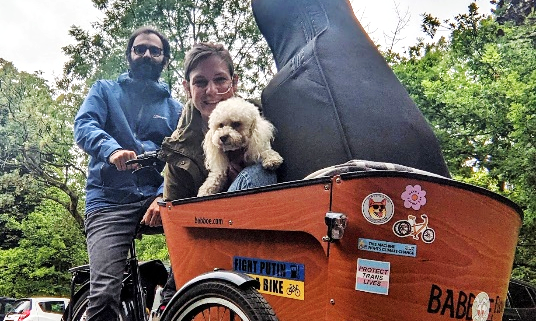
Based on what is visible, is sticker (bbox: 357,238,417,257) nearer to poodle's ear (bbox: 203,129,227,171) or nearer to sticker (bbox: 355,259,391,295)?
sticker (bbox: 355,259,391,295)

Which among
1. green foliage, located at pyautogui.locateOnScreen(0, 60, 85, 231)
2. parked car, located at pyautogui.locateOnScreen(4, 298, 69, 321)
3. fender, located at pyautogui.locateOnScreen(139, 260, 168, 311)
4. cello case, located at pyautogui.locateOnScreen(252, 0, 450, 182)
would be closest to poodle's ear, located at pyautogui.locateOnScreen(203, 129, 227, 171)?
cello case, located at pyautogui.locateOnScreen(252, 0, 450, 182)

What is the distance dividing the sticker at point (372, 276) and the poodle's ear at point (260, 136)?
2.73 ft

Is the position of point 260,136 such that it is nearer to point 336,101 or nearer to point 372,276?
point 336,101

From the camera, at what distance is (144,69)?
2963 millimetres

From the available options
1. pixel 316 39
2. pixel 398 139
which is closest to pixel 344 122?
pixel 398 139

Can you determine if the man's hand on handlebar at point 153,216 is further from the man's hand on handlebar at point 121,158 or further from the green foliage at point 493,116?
the green foliage at point 493,116

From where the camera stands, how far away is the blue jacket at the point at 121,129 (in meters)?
2.72

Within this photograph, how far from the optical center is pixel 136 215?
2.67 m

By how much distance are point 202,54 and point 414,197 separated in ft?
4.68

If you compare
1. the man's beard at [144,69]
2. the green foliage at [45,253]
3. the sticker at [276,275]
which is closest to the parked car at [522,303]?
the man's beard at [144,69]

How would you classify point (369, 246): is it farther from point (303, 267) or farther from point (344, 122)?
point (344, 122)

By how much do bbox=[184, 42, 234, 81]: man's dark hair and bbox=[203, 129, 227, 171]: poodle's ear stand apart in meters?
0.40

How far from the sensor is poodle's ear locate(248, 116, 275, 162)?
2.08m

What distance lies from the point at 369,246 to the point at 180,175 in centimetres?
122
